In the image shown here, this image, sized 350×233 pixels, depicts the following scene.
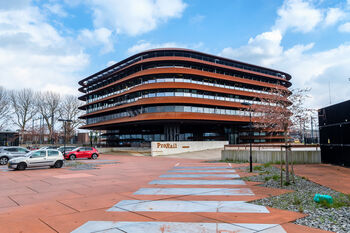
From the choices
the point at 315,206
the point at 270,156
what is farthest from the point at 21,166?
the point at 315,206

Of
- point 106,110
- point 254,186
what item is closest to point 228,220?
point 254,186

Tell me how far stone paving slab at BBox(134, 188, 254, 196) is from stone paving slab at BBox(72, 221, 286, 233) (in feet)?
12.4

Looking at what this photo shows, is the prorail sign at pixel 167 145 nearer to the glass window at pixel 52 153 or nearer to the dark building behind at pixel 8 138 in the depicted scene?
the glass window at pixel 52 153

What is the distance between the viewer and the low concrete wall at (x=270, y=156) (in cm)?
2117

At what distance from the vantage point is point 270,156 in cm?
2259

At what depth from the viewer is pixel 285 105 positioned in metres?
12.0

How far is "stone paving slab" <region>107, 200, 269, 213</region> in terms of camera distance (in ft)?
24.8

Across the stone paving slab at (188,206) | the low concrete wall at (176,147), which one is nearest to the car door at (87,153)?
the low concrete wall at (176,147)

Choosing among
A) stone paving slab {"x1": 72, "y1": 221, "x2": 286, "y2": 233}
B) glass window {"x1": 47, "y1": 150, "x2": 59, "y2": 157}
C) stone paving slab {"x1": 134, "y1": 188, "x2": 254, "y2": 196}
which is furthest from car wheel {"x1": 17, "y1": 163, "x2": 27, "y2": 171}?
stone paving slab {"x1": 72, "y1": 221, "x2": 286, "y2": 233}

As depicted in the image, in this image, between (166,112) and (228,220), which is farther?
(166,112)

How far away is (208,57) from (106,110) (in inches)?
967

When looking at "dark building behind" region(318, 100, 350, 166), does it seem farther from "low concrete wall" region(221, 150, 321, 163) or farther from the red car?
the red car

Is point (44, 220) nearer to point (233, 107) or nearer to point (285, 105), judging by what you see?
point (285, 105)

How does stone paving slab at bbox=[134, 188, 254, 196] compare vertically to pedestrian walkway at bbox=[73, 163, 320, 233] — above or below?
below
